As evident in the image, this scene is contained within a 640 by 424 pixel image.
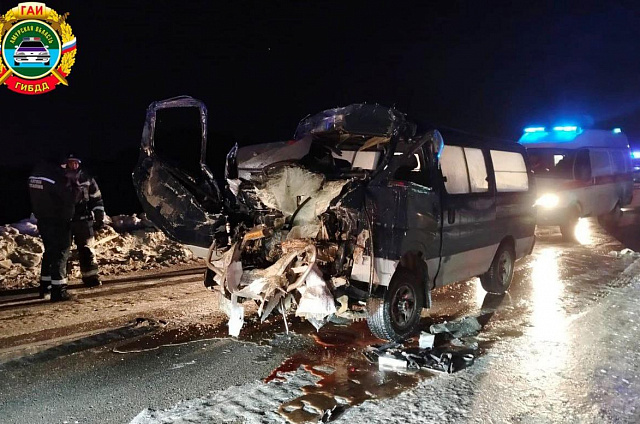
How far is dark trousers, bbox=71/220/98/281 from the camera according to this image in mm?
6941

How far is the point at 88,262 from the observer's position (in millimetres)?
6934

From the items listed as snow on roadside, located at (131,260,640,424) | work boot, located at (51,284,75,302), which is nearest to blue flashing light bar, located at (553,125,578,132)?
snow on roadside, located at (131,260,640,424)

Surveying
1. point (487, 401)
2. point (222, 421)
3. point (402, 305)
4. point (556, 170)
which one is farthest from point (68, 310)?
point (556, 170)

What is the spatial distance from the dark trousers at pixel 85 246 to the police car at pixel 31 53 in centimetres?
989

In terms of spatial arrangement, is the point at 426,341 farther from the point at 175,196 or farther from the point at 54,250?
the point at 54,250

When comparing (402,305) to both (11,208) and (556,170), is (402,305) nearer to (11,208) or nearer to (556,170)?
(556,170)

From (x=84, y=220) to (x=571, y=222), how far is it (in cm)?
970

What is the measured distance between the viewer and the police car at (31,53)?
14.4 meters

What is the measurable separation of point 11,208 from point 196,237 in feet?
56.1

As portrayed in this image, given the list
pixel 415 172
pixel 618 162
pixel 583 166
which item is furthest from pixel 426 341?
pixel 618 162

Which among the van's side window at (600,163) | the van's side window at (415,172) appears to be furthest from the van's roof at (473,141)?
the van's side window at (600,163)

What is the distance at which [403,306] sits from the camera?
16.6 ft

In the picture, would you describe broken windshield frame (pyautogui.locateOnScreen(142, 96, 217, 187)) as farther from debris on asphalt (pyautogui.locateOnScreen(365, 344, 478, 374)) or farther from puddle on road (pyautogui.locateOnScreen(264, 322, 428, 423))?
debris on asphalt (pyautogui.locateOnScreen(365, 344, 478, 374))

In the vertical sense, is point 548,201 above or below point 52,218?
below
